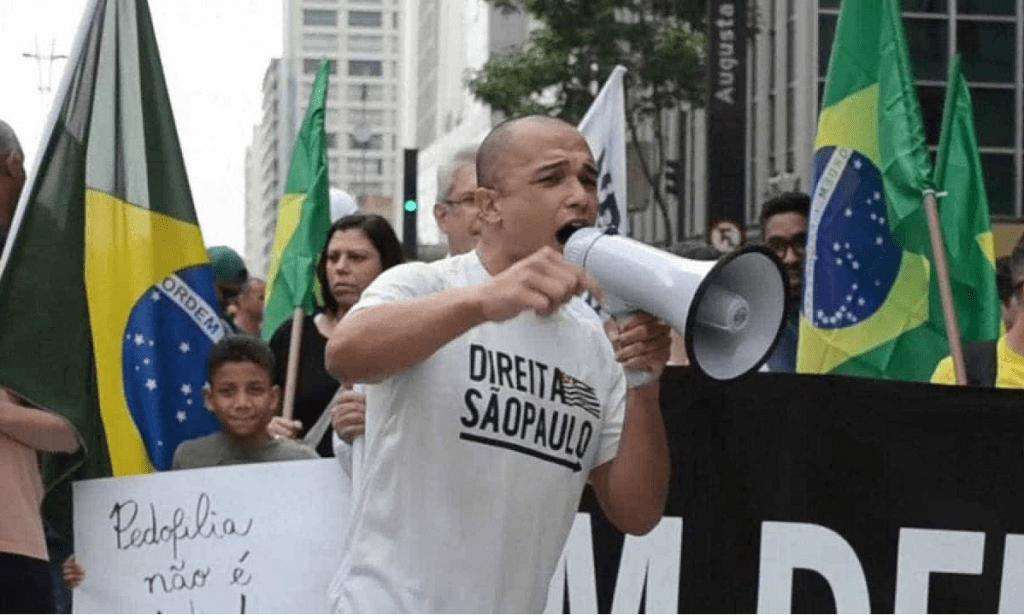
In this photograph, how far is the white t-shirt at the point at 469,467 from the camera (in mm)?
3541

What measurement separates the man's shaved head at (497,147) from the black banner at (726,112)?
1667 cm

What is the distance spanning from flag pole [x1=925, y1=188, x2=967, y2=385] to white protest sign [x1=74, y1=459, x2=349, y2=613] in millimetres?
1640

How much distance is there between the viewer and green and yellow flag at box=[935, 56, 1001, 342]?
6.88 metres

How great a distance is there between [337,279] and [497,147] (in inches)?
120

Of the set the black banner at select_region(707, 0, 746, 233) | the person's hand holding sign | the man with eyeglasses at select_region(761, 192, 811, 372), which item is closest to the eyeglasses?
the man with eyeglasses at select_region(761, 192, 811, 372)

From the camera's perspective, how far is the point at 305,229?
777 cm

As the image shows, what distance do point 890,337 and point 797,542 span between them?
1.25m

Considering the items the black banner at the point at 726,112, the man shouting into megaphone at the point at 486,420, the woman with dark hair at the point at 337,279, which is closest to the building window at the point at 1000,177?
the black banner at the point at 726,112

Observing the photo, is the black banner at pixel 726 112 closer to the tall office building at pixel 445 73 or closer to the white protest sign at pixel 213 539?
the white protest sign at pixel 213 539

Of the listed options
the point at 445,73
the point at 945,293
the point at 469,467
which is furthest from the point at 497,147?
the point at 445,73

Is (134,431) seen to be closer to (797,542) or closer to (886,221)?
(797,542)

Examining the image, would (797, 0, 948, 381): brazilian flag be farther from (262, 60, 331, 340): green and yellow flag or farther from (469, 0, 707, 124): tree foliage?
(469, 0, 707, 124): tree foliage

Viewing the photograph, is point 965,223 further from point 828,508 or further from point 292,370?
point 292,370

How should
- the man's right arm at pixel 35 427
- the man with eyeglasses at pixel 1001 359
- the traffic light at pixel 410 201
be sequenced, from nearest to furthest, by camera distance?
1. the man's right arm at pixel 35 427
2. the man with eyeglasses at pixel 1001 359
3. the traffic light at pixel 410 201
